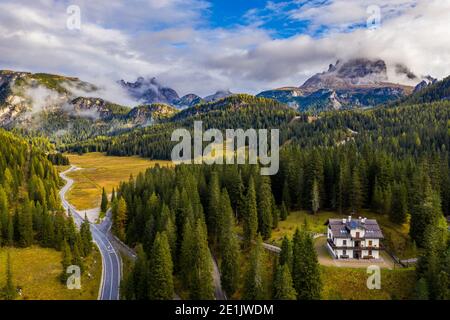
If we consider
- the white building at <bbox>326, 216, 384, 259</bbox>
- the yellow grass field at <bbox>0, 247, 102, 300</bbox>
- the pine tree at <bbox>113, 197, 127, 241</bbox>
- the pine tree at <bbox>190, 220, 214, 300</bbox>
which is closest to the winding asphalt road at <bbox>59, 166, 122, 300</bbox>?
the yellow grass field at <bbox>0, 247, 102, 300</bbox>

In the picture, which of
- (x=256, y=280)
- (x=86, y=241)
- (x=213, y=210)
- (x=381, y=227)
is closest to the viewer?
(x=256, y=280)

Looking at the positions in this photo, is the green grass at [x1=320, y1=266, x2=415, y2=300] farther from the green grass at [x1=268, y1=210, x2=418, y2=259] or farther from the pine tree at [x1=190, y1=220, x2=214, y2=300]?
the pine tree at [x1=190, y1=220, x2=214, y2=300]

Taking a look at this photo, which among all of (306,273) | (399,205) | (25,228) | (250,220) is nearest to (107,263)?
(25,228)

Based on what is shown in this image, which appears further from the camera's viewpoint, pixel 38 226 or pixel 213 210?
pixel 38 226

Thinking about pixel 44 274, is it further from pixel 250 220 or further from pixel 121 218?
pixel 250 220

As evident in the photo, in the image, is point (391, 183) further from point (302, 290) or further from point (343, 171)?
point (302, 290)

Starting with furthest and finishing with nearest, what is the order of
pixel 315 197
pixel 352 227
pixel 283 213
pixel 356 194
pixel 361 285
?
pixel 315 197
pixel 356 194
pixel 283 213
pixel 352 227
pixel 361 285
